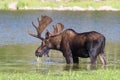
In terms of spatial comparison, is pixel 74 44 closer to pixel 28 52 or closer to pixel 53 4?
pixel 28 52

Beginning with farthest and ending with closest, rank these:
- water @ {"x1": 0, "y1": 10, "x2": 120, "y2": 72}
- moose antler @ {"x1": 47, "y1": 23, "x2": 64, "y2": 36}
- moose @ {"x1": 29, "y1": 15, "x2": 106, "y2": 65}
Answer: moose antler @ {"x1": 47, "y1": 23, "x2": 64, "y2": 36} → water @ {"x1": 0, "y1": 10, "x2": 120, "y2": 72} → moose @ {"x1": 29, "y1": 15, "x2": 106, "y2": 65}

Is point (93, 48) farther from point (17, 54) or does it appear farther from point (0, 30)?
point (0, 30)

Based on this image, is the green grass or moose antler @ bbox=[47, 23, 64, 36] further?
moose antler @ bbox=[47, 23, 64, 36]

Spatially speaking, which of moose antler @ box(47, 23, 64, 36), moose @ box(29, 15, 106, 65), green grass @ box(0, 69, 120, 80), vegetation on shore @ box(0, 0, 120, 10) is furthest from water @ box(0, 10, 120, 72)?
vegetation on shore @ box(0, 0, 120, 10)

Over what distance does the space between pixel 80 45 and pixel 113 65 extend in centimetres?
144

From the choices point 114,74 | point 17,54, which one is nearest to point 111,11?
point 17,54

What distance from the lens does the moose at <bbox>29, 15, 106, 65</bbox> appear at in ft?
68.5

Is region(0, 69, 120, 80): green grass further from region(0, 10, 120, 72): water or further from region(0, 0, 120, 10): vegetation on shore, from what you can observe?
region(0, 0, 120, 10): vegetation on shore

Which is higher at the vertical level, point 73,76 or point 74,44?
point 74,44

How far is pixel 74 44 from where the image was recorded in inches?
838

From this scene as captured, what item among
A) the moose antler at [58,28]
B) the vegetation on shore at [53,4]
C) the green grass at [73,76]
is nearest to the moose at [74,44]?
the moose antler at [58,28]


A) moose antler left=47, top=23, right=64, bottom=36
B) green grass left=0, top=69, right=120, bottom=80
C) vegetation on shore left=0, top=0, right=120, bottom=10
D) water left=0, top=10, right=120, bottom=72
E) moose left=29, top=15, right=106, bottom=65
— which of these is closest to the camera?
green grass left=0, top=69, right=120, bottom=80

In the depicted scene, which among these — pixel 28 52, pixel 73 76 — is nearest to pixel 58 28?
pixel 28 52

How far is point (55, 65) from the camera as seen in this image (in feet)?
70.8
